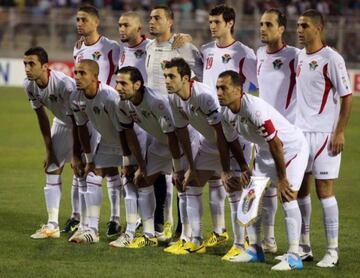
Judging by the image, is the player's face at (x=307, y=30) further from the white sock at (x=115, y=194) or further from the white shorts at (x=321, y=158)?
the white sock at (x=115, y=194)

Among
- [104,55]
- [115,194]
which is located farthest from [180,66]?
[104,55]

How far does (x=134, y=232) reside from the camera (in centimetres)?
1116

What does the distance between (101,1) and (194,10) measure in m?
3.33

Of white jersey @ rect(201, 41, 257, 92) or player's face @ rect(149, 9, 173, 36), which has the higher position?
player's face @ rect(149, 9, 173, 36)

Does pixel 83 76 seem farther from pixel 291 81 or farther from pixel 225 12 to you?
pixel 291 81

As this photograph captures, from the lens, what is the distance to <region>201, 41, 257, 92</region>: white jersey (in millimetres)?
11367

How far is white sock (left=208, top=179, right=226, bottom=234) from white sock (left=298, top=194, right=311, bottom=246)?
115cm

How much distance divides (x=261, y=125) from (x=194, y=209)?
170 centimetres

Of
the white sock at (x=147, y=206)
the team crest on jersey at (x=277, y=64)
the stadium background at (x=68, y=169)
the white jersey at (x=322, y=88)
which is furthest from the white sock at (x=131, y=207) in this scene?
the white jersey at (x=322, y=88)

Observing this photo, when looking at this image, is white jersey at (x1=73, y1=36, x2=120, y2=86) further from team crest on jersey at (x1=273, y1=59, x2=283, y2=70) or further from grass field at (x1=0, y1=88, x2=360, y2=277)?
team crest on jersey at (x1=273, y1=59, x2=283, y2=70)

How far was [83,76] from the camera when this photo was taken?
428 inches

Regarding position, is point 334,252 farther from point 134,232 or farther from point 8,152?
point 8,152

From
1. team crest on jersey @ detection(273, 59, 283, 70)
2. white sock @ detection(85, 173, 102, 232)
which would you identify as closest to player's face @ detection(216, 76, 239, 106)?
team crest on jersey @ detection(273, 59, 283, 70)

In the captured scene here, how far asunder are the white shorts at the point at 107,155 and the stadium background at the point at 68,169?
98 cm
